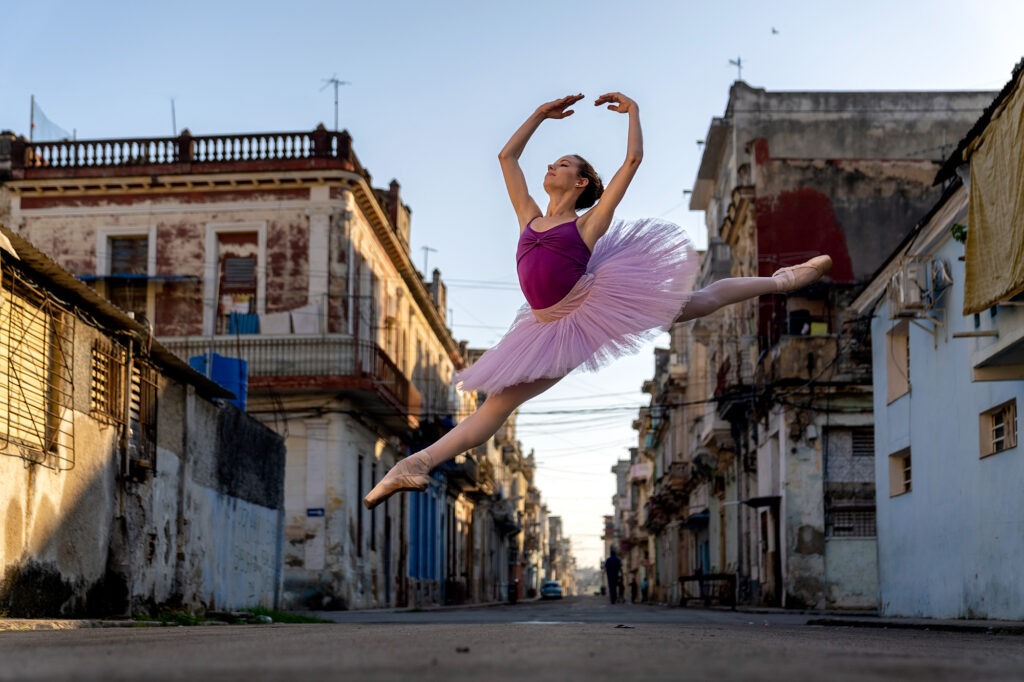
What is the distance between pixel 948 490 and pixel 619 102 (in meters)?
12.0

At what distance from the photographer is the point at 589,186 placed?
7.64m

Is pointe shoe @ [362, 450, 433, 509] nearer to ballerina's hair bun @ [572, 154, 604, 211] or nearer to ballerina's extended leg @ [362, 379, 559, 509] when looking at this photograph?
ballerina's extended leg @ [362, 379, 559, 509]

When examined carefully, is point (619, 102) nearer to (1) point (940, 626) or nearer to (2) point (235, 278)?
(1) point (940, 626)

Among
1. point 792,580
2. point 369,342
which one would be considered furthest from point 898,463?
point 369,342

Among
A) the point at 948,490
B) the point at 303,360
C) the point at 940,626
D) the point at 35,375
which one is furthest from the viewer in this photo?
the point at 303,360

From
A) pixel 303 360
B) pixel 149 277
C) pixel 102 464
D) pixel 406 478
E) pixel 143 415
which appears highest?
pixel 149 277

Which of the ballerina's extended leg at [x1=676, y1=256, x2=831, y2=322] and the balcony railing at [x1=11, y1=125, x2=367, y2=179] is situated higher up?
the balcony railing at [x1=11, y1=125, x2=367, y2=179]

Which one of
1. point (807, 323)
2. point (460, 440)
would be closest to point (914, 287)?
point (807, 323)

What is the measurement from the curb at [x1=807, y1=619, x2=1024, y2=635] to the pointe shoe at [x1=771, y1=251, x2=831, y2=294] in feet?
17.0

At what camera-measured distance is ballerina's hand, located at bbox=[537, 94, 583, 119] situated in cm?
763

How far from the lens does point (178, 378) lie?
17422mm

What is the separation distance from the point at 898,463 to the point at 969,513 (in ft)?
14.5

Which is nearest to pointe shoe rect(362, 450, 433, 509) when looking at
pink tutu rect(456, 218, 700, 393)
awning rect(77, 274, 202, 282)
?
pink tutu rect(456, 218, 700, 393)

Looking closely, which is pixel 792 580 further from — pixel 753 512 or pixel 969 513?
pixel 969 513
